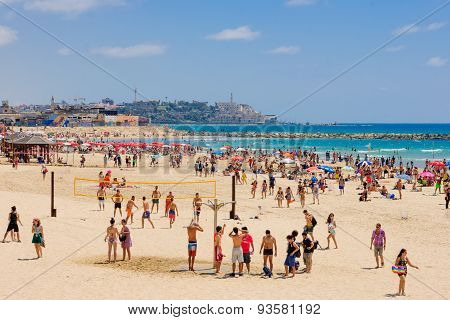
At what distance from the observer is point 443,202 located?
2272 centimetres

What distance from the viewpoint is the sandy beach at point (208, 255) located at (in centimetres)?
967

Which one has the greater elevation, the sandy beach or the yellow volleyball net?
the yellow volleyball net

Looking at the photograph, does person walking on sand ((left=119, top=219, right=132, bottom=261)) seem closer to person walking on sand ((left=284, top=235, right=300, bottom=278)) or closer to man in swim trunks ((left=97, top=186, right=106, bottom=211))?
person walking on sand ((left=284, top=235, right=300, bottom=278))

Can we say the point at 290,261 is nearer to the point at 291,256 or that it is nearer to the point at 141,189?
the point at 291,256

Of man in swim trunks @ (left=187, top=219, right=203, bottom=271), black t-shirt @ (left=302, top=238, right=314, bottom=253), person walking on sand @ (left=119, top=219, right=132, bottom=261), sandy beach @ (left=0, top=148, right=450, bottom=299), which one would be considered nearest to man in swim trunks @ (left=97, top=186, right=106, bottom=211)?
sandy beach @ (left=0, top=148, right=450, bottom=299)

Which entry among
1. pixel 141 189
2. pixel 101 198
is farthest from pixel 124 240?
pixel 141 189

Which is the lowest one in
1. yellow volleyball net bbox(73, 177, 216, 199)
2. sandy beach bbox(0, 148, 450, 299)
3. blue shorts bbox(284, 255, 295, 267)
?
sandy beach bbox(0, 148, 450, 299)

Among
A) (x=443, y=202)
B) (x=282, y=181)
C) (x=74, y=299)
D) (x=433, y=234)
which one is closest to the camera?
(x=74, y=299)

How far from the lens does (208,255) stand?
12812 millimetres

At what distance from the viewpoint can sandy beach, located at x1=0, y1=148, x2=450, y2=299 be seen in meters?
9.67

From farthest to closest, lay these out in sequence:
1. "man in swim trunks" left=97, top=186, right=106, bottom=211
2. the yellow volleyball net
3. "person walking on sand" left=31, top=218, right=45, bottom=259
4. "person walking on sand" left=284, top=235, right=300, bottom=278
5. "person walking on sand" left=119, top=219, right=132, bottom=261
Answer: the yellow volleyball net, "man in swim trunks" left=97, top=186, right=106, bottom=211, "person walking on sand" left=119, top=219, right=132, bottom=261, "person walking on sand" left=31, top=218, right=45, bottom=259, "person walking on sand" left=284, top=235, right=300, bottom=278

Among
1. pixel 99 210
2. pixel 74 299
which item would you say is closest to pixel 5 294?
pixel 74 299
